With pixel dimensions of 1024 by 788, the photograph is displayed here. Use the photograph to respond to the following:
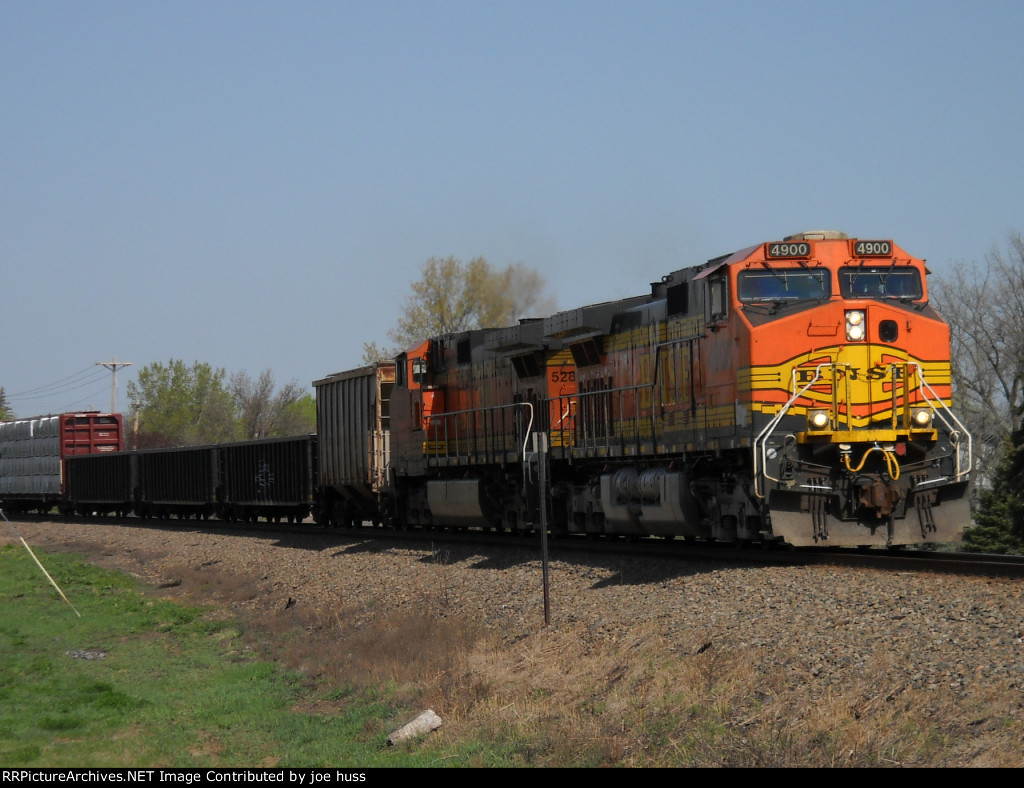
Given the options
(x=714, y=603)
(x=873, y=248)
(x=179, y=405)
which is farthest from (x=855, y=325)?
(x=179, y=405)

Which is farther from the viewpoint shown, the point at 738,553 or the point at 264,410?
the point at 264,410

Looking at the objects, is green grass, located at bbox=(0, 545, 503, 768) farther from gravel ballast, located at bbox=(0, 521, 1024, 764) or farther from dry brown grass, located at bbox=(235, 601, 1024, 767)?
gravel ballast, located at bbox=(0, 521, 1024, 764)

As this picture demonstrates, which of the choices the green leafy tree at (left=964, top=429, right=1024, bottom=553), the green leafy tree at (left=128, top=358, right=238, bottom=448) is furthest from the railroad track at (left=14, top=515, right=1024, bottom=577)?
the green leafy tree at (left=128, top=358, right=238, bottom=448)

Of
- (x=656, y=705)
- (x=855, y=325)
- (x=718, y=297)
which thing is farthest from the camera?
(x=718, y=297)

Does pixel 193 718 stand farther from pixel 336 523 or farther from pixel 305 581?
pixel 336 523

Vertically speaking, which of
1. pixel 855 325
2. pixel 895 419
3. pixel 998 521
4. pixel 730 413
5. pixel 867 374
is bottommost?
pixel 998 521

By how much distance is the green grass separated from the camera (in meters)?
10.5

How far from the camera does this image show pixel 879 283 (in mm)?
15398

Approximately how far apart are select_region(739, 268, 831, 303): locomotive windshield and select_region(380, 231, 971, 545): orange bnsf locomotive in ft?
0.06

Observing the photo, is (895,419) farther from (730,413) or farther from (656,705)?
(656,705)

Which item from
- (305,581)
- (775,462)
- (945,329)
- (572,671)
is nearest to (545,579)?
(572,671)

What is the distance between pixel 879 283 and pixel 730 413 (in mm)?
2599

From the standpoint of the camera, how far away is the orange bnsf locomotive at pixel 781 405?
47.3ft

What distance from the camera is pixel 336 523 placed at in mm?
31625
